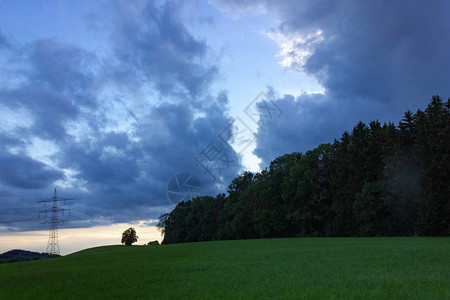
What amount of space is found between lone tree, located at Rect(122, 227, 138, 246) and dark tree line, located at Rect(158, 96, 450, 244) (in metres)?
30.7

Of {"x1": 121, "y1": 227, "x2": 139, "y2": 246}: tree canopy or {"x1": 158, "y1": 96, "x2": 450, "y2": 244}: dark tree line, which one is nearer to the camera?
{"x1": 158, "y1": 96, "x2": 450, "y2": 244}: dark tree line

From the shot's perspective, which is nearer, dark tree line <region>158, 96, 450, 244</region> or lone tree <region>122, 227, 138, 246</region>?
dark tree line <region>158, 96, 450, 244</region>

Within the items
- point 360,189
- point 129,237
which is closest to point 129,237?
point 129,237

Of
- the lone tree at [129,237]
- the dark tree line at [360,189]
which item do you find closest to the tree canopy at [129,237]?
the lone tree at [129,237]

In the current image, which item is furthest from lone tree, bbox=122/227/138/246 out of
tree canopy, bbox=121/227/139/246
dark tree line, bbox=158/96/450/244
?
dark tree line, bbox=158/96/450/244

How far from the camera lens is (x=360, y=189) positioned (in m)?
54.8

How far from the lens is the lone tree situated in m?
106

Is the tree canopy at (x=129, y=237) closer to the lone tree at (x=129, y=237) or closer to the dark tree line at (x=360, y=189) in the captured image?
the lone tree at (x=129, y=237)

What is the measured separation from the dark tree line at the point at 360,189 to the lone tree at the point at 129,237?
30.7m

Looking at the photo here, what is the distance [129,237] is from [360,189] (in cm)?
7749

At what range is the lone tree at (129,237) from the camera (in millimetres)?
105500

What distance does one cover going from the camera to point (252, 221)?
75562 millimetres

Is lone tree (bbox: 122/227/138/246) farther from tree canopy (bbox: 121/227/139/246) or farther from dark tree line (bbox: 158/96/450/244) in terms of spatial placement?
dark tree line (bbox: 158/96/450/244)

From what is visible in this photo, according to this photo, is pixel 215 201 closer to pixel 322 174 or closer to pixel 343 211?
pixel 322 174
